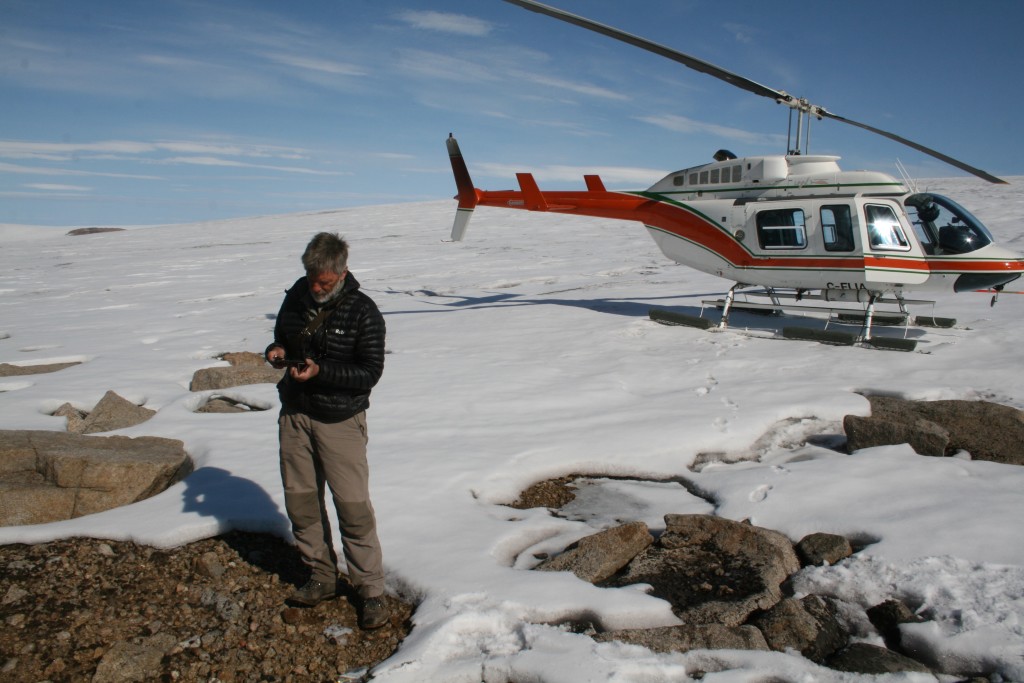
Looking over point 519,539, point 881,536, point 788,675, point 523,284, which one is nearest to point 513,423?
point 519,539

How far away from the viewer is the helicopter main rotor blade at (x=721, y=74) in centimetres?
721

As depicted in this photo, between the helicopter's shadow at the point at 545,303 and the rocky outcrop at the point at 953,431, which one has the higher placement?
the helicopter's shadow at the point at 545,303

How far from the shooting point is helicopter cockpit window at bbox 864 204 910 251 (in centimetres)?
1027

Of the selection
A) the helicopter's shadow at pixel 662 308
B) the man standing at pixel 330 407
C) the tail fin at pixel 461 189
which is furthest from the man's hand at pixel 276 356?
the tail fin at pixel 461 189

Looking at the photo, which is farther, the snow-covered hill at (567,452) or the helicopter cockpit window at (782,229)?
the helicopter cockpit window at (782,229)

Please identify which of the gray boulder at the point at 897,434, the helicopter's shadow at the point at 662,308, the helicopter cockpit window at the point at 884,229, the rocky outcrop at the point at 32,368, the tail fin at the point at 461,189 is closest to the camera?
the gray boulder at the point at 897,434

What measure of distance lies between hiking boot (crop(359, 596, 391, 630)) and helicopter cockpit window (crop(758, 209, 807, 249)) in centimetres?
914

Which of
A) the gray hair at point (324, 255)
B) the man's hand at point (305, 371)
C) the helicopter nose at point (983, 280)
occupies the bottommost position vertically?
the man's hand at point (305, 371)

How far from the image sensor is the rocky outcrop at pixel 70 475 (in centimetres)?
482

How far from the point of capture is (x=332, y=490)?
3.97 metres

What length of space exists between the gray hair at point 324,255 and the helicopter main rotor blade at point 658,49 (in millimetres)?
4049

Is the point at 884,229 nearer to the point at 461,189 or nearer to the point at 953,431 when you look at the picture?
the point at 953,431

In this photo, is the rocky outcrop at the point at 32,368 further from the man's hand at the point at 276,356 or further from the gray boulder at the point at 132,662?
the man's hand at the point at 276,356

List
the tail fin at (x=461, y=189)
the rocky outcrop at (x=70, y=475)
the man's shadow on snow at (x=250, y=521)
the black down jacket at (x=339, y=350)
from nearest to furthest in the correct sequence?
the black down jacket at (x=339, y=350), the man's shadow on snow at (x=250, y=521), the rocky outcrop at (x=70, y=475), the tail fin at (x=461, y=189)
